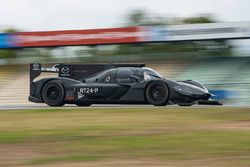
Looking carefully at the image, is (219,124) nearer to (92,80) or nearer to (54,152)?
(54,152)

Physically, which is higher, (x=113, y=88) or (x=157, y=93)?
(x=113, y=88)

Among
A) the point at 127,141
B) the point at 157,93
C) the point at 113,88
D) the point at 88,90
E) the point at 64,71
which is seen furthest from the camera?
the point at 64,71

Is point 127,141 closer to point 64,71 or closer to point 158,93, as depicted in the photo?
point 158,93

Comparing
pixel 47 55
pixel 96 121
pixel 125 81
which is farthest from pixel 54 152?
pixel 47 55

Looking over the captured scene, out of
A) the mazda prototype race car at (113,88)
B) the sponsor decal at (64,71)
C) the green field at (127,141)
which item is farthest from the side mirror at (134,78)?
the green field at (127,141)

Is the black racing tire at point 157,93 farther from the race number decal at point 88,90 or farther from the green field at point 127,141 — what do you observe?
the green field at point 127,141

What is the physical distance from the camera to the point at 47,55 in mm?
48656

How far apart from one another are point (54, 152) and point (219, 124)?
14.2 feet

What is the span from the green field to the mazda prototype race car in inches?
218

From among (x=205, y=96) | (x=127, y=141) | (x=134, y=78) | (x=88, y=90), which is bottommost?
(x=127, y=141)

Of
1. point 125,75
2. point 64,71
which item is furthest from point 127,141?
point 64,71

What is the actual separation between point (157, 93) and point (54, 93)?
3.78 meters

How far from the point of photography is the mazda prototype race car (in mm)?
19609

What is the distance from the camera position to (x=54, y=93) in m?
21.4
